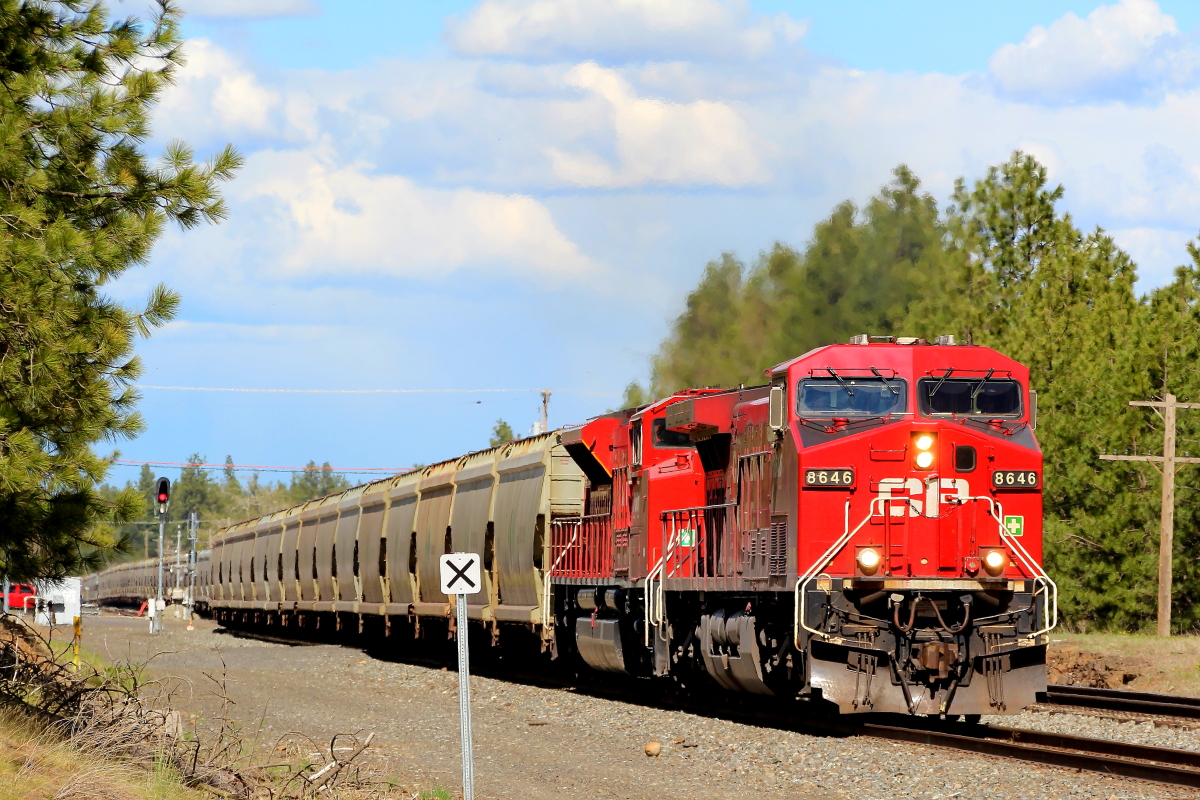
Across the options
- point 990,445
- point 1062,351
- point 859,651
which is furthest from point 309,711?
point 1062,351

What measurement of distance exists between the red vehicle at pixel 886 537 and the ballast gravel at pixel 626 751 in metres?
0.84

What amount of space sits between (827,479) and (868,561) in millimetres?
937

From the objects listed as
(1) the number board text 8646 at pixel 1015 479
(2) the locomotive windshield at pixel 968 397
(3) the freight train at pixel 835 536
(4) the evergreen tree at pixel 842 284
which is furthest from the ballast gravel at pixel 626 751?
(4) the evergreen tree at pixel 842 284

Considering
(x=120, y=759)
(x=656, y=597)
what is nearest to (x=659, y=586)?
(x=656, y=597)

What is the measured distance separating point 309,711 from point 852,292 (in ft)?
95.3

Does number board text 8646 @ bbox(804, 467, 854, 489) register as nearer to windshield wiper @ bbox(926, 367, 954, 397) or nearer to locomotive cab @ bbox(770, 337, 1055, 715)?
locomotive cab @ bbox(770, 337, 1055, 715)

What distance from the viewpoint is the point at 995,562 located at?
1482 cm

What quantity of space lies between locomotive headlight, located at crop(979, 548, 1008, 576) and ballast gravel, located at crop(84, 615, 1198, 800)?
2.01m

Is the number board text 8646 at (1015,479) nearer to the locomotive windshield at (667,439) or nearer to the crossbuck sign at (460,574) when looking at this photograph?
the locomotive windshield at (667,439)

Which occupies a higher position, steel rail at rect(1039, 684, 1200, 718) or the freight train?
the freight train

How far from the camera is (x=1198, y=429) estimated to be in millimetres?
31625

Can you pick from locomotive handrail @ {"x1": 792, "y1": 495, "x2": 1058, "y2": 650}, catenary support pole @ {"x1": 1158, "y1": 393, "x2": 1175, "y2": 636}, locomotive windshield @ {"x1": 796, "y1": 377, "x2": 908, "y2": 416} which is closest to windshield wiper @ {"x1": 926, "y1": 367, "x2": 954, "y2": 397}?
locomotive windshield @ {"x1": 796, "y1": 377, "x2": 908, "y2": 416}

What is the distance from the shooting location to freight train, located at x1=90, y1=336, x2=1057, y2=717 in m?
14.5

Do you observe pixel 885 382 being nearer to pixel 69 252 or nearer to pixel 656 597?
pixel 656 597
